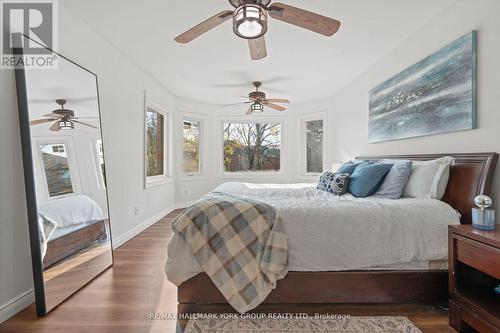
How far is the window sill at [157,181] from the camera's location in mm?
3865

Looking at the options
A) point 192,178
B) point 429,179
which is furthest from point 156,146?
point 429,179

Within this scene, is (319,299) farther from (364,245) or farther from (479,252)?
(479,252)

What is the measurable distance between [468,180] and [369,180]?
70cm

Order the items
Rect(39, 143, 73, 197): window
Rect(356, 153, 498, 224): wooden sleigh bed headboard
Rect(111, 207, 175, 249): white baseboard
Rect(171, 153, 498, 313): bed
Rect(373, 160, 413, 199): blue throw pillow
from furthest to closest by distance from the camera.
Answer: Rect(111, 207, 175, 249): white baseboard, Rect(373, 160, 413, 199): blue throw pillow, Rect(39, 143, 73, 197): window, Rect(356, 153, 498, 224): wooden sleigh bed headboard, Rect(171, 153, 498, 313): bed

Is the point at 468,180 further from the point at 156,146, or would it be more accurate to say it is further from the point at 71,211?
the point at 156,146

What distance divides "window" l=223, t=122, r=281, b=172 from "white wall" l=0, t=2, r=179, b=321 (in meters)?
1.47

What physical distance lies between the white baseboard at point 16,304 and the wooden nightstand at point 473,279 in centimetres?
288

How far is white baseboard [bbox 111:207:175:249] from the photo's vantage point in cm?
296

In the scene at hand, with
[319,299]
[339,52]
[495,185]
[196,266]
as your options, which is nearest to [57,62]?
[196,266]

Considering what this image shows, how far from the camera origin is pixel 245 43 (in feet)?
9.27

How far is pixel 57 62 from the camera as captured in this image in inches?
79.7

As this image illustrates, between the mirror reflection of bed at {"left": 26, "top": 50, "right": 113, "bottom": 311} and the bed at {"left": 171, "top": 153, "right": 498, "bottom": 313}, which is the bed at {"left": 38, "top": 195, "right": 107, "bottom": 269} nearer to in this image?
the mirror reflection of bed at {"left": 26, "top": 50, "right": 113, "bottom": 311}

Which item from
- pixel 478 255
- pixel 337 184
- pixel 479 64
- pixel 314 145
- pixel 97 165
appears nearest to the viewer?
pixel 478 255

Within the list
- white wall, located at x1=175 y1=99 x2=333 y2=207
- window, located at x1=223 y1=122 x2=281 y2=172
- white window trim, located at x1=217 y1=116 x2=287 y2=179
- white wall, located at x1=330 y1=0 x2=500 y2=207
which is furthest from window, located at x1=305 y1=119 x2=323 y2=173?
white wall, located at x1=330 y1=0 x2=500 y2=207
